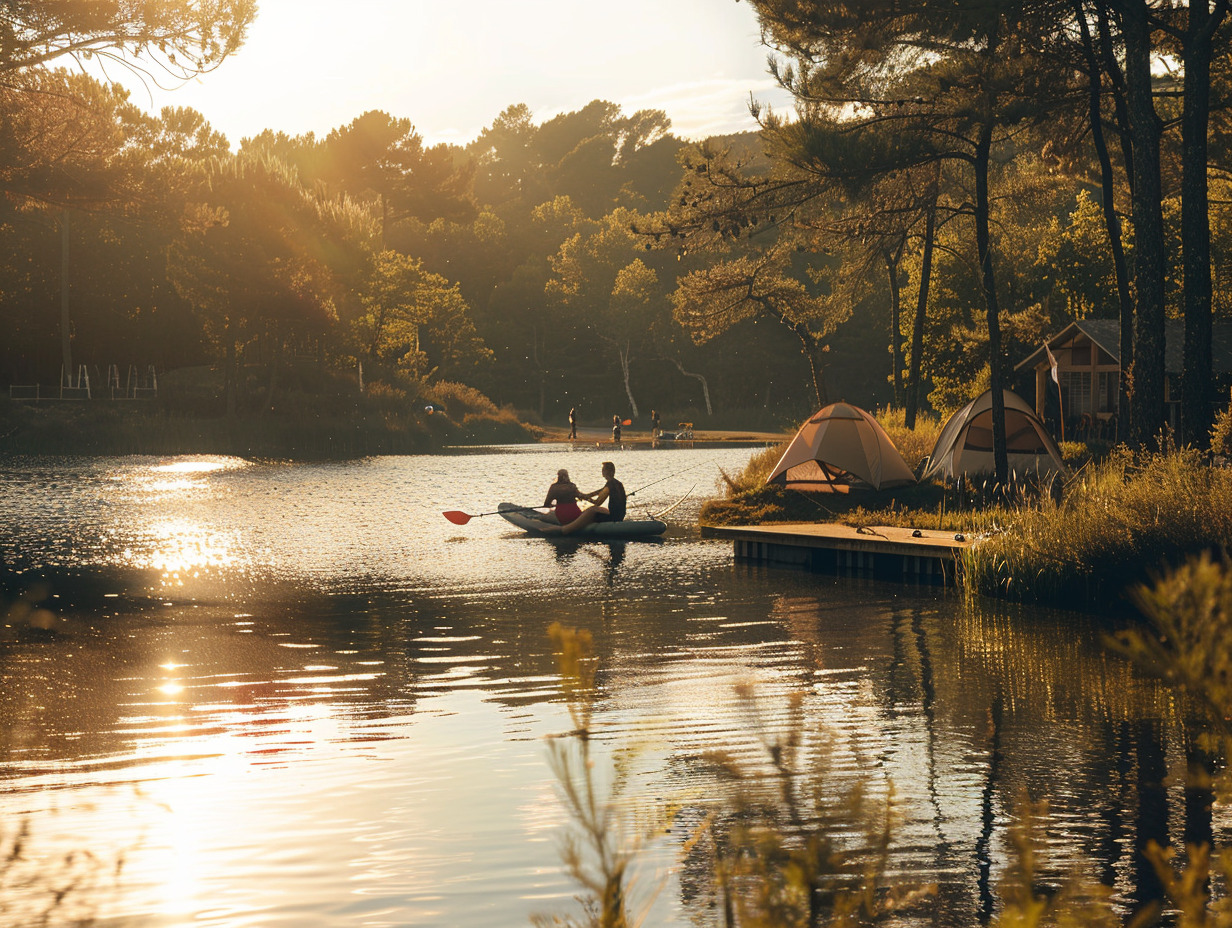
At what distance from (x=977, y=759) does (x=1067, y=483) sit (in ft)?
38.2

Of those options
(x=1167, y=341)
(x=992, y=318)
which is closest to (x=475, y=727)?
(x=992, y=318)

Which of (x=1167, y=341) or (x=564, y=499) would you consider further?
(x=1167, y=341)

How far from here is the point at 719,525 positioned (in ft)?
79.2

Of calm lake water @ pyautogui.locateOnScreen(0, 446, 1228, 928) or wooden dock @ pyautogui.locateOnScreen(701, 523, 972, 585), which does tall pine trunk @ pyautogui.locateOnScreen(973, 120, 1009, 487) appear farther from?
calm lake water @ pyautogui.locateOnScreen(0, 446, 1228, 928)

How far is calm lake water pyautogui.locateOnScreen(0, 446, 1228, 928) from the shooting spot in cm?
598

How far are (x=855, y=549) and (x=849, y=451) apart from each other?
593cm

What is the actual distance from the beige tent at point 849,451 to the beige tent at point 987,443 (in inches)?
44.7

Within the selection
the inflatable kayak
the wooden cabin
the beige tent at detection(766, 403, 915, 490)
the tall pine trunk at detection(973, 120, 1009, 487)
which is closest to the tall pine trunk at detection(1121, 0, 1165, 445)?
the tall pine trunk at detection(973, 120, 1009, 487)

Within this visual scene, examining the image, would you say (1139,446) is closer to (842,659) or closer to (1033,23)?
(1033,23)

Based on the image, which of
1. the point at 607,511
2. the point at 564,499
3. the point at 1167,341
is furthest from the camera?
the point at 1167,341

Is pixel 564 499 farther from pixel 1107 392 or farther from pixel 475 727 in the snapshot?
pixel 1107 392

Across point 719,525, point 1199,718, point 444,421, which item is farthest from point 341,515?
point 444,421

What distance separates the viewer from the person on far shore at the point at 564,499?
79.6ft

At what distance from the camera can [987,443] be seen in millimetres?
26500
